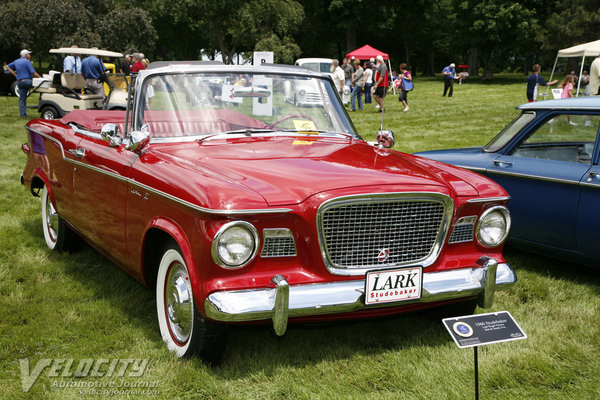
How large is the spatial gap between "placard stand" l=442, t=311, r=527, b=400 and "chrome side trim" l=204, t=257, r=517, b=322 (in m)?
0.48

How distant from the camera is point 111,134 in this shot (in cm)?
436

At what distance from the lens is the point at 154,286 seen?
4.09 meters

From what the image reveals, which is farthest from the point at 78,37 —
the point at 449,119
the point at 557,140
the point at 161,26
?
the point at 557,140

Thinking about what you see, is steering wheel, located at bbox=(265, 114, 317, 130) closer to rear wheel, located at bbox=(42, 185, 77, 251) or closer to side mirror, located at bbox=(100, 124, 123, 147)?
side mirror, located at bbox=(100, 124, 123, 147)

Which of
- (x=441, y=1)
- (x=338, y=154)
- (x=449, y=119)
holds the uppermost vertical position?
(x=441, y=1)

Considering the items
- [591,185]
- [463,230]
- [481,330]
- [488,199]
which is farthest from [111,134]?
[591,185]

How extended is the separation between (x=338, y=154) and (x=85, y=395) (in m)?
2.06

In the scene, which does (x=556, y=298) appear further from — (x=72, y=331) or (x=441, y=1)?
(x=441, y=1)

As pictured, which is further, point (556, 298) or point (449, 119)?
point (449, 119)

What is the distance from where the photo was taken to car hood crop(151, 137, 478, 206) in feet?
11.0

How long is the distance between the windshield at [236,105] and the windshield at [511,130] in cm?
170

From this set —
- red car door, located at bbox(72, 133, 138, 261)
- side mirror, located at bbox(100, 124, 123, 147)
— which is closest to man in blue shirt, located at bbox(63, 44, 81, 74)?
red car door, located at bbox(72, 133, 138, 261)

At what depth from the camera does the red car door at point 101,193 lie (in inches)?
165

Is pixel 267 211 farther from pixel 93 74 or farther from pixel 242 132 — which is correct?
pixel 93 74
